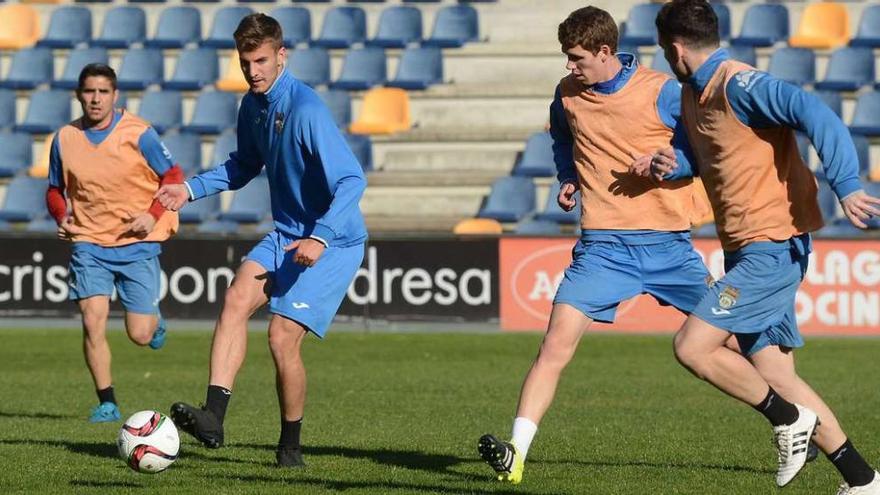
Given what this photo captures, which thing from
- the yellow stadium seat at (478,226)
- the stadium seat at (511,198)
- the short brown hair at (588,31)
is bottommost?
the yellow stadium seat at (478,226)

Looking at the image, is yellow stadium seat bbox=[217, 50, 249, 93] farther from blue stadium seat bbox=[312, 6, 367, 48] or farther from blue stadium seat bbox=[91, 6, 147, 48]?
blue stadium seat bbox=[91, 6, 147, 48]

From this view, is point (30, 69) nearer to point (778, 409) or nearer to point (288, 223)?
point (288, 223)

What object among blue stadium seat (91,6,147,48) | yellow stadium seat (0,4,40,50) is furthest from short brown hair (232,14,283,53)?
yellow stadium seat (0,4,40,50)

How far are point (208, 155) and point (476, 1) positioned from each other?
17.9 feet

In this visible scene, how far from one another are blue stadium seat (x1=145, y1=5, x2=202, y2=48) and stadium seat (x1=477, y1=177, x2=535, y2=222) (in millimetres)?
6944

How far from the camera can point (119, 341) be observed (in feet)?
64.3

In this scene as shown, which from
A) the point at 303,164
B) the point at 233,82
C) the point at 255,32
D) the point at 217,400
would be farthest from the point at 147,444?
the point at 233,82

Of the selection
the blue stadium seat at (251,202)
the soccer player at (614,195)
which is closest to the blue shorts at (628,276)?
the soccer player at (614,195)

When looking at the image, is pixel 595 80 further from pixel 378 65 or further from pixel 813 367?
pixel 378 65

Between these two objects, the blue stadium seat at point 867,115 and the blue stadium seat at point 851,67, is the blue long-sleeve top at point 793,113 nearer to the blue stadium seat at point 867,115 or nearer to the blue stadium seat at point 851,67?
the blue stadium seat at point 867,115

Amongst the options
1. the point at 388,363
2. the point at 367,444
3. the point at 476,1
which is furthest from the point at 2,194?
the point at 367,444

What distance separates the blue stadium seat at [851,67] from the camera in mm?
25125

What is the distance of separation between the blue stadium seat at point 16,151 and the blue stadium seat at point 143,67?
1844 millimetres

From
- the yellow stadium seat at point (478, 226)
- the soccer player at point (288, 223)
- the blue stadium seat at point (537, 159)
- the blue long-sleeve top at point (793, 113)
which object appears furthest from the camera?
the blue stadium seat at point (537, 159)
